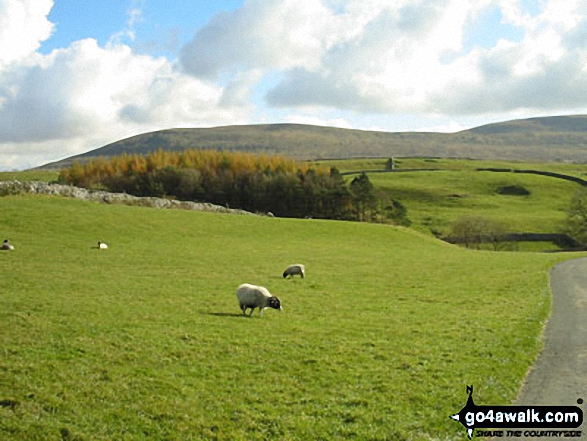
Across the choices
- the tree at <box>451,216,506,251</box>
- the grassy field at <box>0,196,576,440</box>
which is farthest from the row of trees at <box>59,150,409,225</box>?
the grassy field at <box>0,196,576,440</box>

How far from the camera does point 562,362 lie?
16.7 metres

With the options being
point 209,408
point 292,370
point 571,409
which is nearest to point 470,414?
point 571,409

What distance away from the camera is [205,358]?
51.0 feet

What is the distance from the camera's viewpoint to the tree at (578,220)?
108 metres

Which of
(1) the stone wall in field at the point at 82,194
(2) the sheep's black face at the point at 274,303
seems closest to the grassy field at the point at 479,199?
(1) the stone wall in field at the point at 82,194

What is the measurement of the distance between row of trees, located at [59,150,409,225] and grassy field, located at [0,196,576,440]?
74.9m

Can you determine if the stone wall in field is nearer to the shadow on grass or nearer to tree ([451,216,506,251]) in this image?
tree ([451,216,506,251])

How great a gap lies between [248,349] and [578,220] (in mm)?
110368

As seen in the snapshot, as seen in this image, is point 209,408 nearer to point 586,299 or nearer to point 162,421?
point 162,421

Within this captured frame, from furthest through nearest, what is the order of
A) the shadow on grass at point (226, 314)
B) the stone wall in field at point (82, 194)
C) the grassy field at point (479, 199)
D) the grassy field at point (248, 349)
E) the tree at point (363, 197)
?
the grassy field at point (479, 199), the tree at point (363, 197), the stone wall in field at point (82, 194), the shadow on grass at point (226, 314), the grassy field at point (248, 349)

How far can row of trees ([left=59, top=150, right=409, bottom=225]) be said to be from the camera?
378 ft

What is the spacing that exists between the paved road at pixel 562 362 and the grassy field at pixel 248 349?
514 mm

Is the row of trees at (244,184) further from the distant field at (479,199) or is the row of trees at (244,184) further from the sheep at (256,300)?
the sheep at (256,300)

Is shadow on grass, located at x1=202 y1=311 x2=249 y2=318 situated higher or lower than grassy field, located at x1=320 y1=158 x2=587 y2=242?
higher
